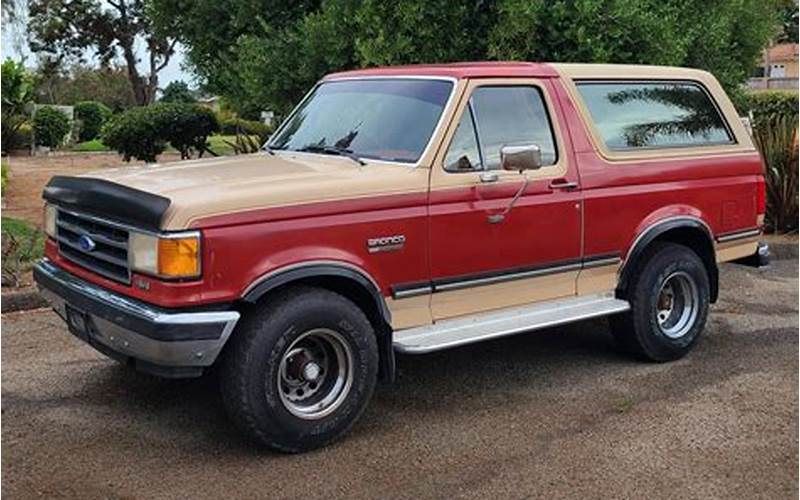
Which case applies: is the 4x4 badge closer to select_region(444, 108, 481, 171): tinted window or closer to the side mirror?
select_region(444, 108, 481, 171): tinted window

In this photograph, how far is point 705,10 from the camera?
988 centimetres

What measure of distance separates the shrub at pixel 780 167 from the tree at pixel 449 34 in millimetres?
708

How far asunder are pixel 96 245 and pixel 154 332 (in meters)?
0.80


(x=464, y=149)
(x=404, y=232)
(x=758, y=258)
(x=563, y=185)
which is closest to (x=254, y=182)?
(x=404, y=232)

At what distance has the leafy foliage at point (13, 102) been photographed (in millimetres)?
21719

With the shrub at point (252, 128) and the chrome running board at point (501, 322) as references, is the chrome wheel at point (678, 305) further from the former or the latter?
the shrub at point (252, 128)

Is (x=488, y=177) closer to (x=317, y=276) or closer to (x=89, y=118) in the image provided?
(x=317, y=276)

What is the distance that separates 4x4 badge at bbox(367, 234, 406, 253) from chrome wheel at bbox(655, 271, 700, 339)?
7.66ft

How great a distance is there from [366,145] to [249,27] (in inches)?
218

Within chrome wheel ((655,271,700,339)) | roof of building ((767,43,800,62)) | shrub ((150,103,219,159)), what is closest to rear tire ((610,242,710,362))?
chrome wheel ((655,271,700,339))

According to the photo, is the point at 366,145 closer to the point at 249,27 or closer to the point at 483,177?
the point at 483,177

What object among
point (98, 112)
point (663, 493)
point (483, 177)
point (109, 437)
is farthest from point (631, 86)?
point (98, 112)

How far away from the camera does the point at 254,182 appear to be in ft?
15.5

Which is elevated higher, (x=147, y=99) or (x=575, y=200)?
(x=147, y=99)
